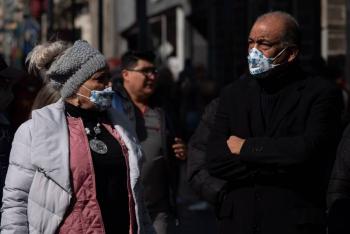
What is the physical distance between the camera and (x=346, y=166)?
507 centimetres

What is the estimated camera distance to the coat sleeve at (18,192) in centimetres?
520

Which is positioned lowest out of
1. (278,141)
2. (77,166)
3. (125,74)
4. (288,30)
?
(77,166)

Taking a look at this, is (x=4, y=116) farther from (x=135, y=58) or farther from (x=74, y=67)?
(x=135, y=58)

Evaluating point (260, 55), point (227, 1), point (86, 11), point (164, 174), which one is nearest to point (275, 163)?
point (260, 55)

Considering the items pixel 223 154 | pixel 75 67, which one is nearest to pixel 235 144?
pixel 223 154

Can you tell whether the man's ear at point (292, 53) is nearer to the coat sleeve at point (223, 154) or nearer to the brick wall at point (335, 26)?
the coat sleeve at point (223, 154)

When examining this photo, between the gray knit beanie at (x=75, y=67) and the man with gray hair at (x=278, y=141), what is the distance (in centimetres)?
73

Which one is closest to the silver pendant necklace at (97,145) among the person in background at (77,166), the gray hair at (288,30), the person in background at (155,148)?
the person in background at (77,166)

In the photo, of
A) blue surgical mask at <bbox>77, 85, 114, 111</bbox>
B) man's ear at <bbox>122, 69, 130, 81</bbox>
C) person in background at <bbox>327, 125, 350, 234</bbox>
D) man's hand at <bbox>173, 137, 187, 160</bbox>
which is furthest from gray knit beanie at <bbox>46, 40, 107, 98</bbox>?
man's ear at <bbox>122, 69, 130, 81</bbox>

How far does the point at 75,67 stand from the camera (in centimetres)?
557

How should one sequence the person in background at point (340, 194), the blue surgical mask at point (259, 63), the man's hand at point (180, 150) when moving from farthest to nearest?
the man's hand at point (180, 150) < the blue surgical mask at point (259, 63) < the person in background at point (340, 194)

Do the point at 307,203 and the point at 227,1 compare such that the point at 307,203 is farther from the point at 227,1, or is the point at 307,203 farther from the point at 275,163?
the point at 227,1

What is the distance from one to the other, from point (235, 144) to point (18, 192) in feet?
3.54

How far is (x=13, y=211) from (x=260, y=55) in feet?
4.60
